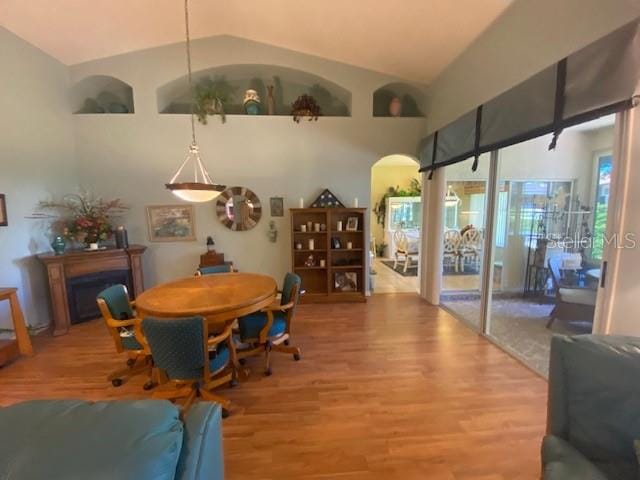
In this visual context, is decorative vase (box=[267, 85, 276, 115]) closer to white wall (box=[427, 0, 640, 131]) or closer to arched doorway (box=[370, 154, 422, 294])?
white wall (box=[427, 0, 640, 131])

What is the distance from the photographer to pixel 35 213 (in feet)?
12.9

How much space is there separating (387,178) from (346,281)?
4756 millimetres

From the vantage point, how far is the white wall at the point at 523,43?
2.13 m

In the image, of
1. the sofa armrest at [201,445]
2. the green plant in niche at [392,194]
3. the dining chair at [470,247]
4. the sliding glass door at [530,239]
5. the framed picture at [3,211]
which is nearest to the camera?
the sofa armrest at [201,445]

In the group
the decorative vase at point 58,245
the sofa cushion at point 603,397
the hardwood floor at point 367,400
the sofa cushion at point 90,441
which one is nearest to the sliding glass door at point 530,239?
the hardwood floor at point 367,400

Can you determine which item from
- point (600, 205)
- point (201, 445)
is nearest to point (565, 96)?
point (600, 205)

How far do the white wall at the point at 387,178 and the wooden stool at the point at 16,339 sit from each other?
7.44 metres

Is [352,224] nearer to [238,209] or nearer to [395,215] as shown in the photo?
[238,209]

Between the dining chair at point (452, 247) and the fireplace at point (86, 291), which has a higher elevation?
the dining chair at point (452, 247)

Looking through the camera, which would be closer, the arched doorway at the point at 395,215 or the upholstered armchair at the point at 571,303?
the upholstered armchair at the point at 571,303

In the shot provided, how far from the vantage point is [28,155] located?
380 cm

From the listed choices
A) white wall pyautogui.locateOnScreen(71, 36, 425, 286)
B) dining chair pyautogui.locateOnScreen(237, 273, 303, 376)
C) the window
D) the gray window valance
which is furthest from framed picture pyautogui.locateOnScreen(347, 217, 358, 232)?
the window

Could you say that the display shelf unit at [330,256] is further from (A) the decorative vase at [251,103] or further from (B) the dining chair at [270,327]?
(B) the dining chair at [270,327]

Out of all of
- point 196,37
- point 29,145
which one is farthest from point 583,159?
point 29,145
